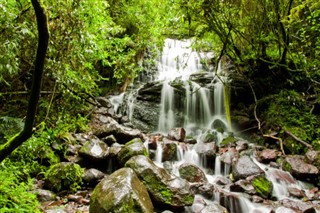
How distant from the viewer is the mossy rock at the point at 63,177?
438cm

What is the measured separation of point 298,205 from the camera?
4762 mm

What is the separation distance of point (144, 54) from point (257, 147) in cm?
780

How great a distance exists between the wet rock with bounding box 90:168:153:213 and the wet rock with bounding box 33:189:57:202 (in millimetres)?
1061

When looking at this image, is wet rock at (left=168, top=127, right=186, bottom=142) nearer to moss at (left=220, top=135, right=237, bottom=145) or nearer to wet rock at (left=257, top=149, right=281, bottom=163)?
moss at (left=220, top=135, right=237, bottom=145)

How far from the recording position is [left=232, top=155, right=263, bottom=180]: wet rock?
568 cm

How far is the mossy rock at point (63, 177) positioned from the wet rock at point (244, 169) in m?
3.76

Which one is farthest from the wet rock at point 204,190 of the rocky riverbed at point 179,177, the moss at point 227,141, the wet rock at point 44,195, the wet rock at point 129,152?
the moss at point 227,141

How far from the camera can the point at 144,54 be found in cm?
1268

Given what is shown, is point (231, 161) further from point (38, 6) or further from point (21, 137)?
point (38, 6)

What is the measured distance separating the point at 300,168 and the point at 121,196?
5066 mm

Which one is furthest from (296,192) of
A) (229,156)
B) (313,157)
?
(229,156)

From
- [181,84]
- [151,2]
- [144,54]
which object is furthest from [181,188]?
[144,54]

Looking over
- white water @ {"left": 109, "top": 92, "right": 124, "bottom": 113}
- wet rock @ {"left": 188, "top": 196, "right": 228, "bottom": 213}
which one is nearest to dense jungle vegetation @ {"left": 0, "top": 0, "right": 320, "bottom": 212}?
white water @ {"left": 109, "top": 92, "right": 124, "bottom": 113}

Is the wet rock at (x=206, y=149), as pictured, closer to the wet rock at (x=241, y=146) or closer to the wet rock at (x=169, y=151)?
the wet rock at (x=169, y=151)
